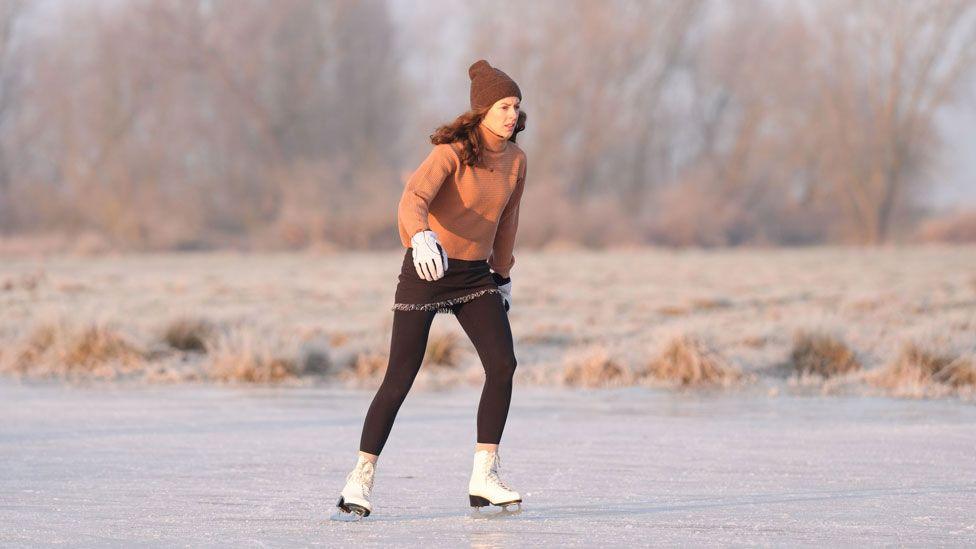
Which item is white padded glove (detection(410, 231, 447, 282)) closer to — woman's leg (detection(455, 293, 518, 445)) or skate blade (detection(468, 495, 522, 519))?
woman's leg (detection(455, 293, 518, 445))

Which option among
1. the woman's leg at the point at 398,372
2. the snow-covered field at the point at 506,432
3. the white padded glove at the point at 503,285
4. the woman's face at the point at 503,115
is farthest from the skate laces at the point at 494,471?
the woman's face at the point at 503,115

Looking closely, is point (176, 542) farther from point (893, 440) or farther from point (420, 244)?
point (893, 440)

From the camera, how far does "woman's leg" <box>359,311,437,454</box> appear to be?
5.92 metres

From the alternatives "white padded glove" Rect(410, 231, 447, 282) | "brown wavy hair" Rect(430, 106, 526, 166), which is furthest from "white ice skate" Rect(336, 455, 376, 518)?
"brown wavy hair" Rect(430, 106, 526, 166)

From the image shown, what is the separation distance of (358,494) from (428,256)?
0.99m

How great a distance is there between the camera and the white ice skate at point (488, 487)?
19.4 feet

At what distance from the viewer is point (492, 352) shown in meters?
5.94

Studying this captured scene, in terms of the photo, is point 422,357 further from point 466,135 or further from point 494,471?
point 466,135

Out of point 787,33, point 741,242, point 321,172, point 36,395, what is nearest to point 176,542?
point 36,395

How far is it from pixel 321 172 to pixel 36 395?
3725 cm

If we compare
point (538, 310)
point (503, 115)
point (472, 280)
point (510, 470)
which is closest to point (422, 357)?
point (472, 280)

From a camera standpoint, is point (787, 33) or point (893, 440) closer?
point (893, 440)

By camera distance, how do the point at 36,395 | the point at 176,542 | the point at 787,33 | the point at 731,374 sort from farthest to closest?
the point at 787,33 → the point at 731,374 → the point at 36,395 → the point at 176,542

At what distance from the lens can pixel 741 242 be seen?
169 ft
